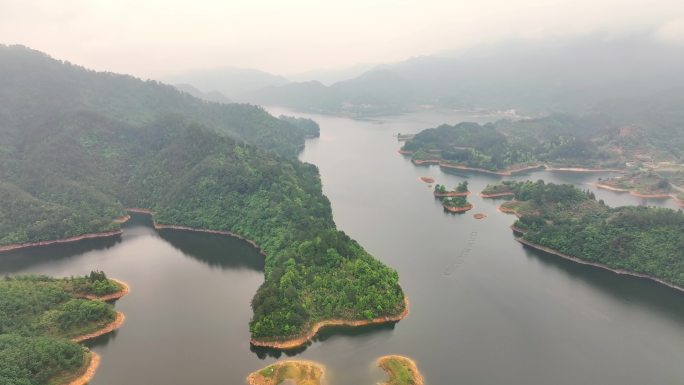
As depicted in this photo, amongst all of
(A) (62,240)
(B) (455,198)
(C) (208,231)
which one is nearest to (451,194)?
(B) (455,198)

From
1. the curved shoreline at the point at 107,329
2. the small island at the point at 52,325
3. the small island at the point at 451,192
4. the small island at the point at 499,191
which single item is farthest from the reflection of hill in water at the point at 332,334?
the small island at the point at 499,191

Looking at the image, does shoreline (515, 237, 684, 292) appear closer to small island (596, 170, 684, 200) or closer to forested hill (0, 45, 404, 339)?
forested hill (0, 45, 404, 339)

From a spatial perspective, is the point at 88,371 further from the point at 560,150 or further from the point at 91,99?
the point at 560,150

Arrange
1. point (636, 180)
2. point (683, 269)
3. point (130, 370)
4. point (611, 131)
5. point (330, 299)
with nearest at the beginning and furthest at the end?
point (130, 370) < point (330, 299) < point (683, 269) < point (636, 180) < point (611, 131)

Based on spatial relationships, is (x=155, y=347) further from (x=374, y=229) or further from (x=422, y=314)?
(x=374, y=229)

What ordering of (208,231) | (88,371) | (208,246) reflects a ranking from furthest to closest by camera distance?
(208,231) → (208,246) → (88,371)

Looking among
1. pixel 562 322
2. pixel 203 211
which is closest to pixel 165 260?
pixel 203 211
